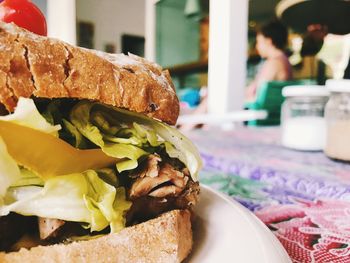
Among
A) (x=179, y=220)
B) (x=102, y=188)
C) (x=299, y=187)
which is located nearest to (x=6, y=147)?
(x=102, y=188)

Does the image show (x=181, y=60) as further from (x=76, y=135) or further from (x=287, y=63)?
(x=76, y=135)

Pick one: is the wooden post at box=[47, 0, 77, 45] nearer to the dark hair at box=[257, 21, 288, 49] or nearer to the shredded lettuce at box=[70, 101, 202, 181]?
the dark hair at box=[257, 21, 288, 49]

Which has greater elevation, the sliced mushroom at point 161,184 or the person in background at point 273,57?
the person in background at point 273,57

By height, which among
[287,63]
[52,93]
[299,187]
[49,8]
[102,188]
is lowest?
[299,187]

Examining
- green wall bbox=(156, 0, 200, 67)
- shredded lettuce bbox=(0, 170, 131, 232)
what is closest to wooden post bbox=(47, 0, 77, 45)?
green wall bbox=(156, 0, 200, 67)

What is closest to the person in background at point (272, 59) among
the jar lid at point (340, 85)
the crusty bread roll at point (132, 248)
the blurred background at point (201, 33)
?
the blurred background at point (201, 33)

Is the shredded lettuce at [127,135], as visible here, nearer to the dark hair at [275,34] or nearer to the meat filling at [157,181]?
the meat filling at [157,181]
